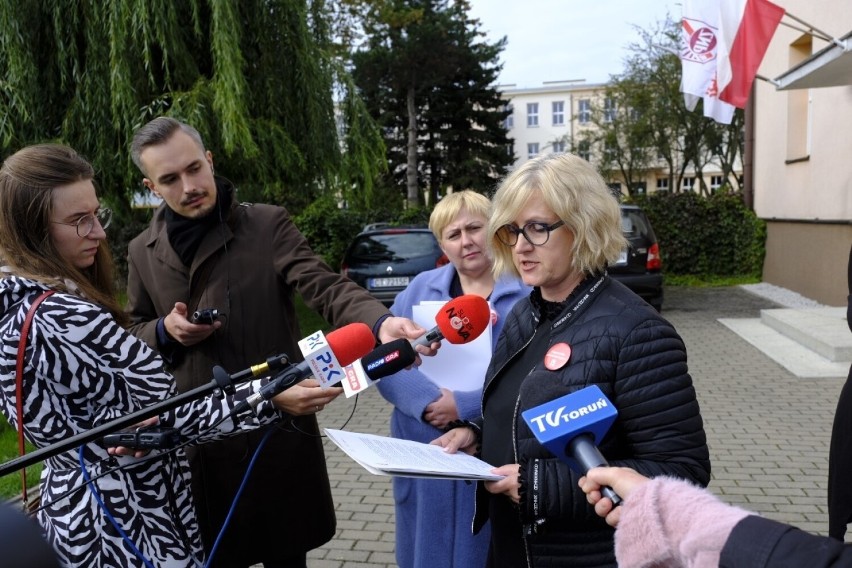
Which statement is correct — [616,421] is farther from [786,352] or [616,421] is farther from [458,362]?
[786,352]

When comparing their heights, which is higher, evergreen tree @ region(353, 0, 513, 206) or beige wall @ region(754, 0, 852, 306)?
evergreen tree @ region(353, 0, 513, 206)

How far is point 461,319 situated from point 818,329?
26.6ft

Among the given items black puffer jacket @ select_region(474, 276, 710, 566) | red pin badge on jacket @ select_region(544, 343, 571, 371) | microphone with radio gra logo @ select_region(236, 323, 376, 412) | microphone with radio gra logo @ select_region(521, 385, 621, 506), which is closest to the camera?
microphone with radio gra logo @ select_region(521, 385, 621, 506)

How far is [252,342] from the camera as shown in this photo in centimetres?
259

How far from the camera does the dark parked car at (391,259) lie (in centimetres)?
974

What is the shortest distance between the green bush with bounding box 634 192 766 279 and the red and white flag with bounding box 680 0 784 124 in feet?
17.7

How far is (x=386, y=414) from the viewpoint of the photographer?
7141mm

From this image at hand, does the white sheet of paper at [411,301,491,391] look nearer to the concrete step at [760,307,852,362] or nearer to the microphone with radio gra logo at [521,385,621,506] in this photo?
the microphone with radio gra logo at [521,385,621,506]

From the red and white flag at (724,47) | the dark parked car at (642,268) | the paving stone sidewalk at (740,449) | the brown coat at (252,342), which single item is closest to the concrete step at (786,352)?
the paving stone sidewalk at (740,449)

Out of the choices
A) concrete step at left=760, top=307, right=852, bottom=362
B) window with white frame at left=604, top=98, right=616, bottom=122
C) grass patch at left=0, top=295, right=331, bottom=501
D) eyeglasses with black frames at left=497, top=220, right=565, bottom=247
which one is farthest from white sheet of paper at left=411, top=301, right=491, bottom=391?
window with white frame at left=604, top=98, right=616, bottom=122

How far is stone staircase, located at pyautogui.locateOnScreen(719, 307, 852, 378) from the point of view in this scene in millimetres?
7637

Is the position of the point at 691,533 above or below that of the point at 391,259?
above

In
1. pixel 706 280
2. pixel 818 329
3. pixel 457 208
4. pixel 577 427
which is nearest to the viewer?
pixel 577 427

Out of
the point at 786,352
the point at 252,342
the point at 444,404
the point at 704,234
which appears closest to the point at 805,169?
the point at 704,234
